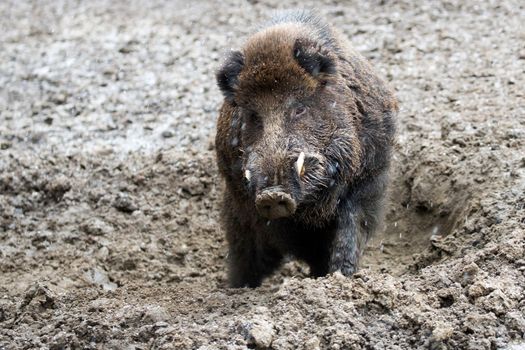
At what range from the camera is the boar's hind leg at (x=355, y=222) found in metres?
6.61

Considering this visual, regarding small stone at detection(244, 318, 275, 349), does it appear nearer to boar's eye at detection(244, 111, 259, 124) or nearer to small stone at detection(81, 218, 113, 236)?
boar's eye at detection(244, 111, 259, 124)

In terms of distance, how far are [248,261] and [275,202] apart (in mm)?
1954

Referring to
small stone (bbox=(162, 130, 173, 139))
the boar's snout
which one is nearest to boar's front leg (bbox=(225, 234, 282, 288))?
the boar's snout

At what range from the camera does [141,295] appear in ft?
21.4

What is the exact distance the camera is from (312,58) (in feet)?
21.3

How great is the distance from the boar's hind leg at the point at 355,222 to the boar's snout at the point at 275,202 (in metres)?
0.96

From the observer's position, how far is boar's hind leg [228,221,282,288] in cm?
745

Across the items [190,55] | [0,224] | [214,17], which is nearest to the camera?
[0,224]

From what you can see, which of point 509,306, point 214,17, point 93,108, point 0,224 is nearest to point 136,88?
point 93,108

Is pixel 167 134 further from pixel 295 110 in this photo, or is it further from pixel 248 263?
pixel 295 110

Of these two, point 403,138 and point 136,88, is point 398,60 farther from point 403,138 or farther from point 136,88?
point 136,88

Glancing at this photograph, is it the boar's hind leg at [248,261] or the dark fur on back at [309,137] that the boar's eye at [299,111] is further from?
the boar's hind leg at [248,261]

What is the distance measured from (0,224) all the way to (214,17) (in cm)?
428

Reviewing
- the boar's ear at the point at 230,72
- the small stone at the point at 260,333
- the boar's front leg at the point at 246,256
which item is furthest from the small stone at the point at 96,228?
the small stone at the point at 260,333
